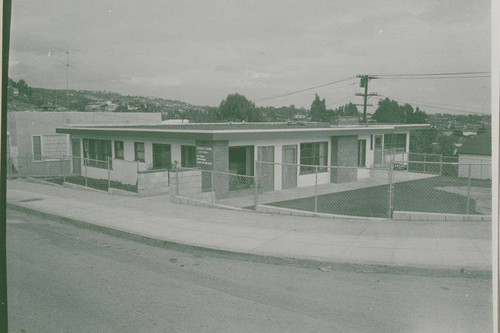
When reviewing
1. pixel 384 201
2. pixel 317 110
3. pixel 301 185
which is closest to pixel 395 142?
pixel 301 185

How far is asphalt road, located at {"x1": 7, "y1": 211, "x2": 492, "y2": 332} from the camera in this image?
17.1 feet

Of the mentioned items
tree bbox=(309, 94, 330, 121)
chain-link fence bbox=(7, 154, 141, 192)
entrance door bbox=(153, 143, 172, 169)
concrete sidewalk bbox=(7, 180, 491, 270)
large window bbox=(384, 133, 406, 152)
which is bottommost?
concrete sidewalk bbox=(7, 180, 491, 270)

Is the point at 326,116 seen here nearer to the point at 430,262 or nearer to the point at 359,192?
the point at 359,192

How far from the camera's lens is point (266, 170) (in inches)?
787

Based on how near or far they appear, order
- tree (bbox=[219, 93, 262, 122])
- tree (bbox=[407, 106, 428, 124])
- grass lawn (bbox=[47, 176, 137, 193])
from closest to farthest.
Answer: grass lawn (bbox=[47, 176, 137, 193]), tree (bbox=[407, 106, 428, 124]), tree (bbox=[219, 93, 262, 122])

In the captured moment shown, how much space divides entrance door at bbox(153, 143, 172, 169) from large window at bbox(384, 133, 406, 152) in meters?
15.0

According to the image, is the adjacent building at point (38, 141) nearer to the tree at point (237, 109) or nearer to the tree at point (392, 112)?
the tree at point (237, 109)

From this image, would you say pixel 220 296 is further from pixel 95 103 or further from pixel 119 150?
pixel 95 103

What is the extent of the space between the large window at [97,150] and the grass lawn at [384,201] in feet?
37.1

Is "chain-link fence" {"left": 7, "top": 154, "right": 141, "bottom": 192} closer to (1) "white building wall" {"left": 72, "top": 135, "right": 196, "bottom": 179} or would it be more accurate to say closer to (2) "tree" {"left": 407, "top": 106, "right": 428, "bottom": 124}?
(1) "white building wall" {"left": 72, "top": 135, "right": 196, "bottom": 179}

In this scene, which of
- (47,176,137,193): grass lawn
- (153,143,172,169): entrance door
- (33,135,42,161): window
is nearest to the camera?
(47,176,137,193): grass lawn

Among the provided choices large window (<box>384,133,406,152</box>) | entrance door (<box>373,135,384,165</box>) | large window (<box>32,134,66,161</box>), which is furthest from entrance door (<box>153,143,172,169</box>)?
large window (<box>384,133,406,152</box>)

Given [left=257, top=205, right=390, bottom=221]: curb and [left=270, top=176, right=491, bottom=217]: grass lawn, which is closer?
[left=257, top=205, right=390, bottom=221]: curb

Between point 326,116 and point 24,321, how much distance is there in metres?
40.1
